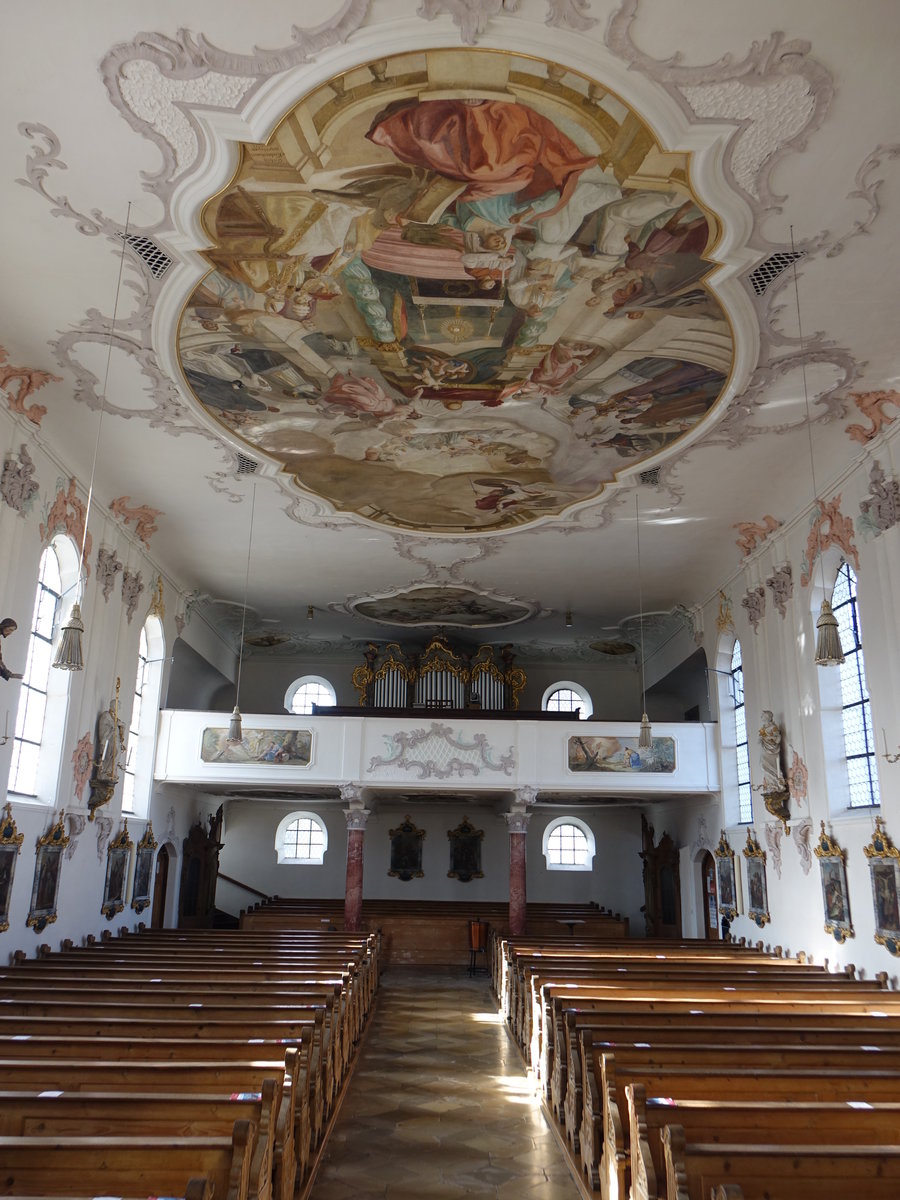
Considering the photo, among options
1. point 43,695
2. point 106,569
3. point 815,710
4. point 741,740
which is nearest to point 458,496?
point 106,569

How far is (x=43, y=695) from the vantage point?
1366 cm

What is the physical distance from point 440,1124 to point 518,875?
10188 mm

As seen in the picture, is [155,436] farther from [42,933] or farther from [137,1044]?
[137,1044]

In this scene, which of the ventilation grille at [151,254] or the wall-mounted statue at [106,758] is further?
the wall-mounted statue at [106,758]

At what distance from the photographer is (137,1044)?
6855 mm

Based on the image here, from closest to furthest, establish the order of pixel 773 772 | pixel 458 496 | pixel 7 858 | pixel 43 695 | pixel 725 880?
pixel 7 858, pixel 43 695, pixel 773 772, pixel 458 496, pixel 725 880

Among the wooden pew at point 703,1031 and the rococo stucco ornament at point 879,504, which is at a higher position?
the rococo stucco ornament at point 879,504

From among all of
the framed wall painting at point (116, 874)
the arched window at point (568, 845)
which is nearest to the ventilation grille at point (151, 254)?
the framed wall painting at point (116, 874)

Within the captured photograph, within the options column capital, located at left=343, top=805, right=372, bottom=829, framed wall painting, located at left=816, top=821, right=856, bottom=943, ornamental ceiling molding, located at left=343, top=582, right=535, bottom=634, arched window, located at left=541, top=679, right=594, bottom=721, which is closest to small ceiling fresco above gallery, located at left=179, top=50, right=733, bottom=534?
framed wall painting, located at left=816, top=821, right=856, bottom=943

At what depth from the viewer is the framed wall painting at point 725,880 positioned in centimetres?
1745

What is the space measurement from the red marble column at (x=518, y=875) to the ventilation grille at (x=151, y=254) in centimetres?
1342

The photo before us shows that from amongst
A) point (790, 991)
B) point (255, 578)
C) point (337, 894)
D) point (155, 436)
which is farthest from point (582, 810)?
point (155, 436)

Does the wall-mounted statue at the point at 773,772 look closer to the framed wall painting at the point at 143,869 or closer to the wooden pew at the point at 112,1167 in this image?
the framed wall painting at the point at 143,869

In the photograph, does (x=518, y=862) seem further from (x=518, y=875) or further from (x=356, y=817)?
(x=356, y=817)
